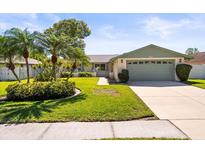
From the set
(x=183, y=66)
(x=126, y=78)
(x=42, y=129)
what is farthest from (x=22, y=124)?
(x=183, y=66)

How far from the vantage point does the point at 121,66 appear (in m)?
21.7

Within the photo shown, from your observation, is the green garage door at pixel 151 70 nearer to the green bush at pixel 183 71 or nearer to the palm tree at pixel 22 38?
the green bush at pixel 183 71

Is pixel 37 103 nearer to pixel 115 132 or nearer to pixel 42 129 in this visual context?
pixel 42 129

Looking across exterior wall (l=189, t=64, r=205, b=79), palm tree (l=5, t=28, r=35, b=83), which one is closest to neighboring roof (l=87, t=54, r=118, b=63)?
exterior wall (l=189, t=64, r=205, b=79)

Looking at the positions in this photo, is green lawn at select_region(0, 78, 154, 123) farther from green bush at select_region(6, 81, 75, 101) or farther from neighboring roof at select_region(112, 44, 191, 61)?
neighboring roof at select_region(112, 44, 191, 61)

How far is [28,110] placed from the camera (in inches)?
334

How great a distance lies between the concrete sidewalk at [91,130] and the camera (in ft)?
19.4

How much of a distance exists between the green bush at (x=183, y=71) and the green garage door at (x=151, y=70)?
0.83m

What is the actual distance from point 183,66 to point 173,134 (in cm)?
1618

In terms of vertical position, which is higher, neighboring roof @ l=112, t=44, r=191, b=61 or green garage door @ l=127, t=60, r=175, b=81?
neighboring roof @ l=112, t=44, r=191, b=61

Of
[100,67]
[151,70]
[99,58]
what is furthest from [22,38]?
[99,58]

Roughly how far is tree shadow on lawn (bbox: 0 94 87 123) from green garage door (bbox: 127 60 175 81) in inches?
498

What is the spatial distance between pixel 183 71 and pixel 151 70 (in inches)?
113

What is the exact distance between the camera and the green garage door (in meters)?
22.1
